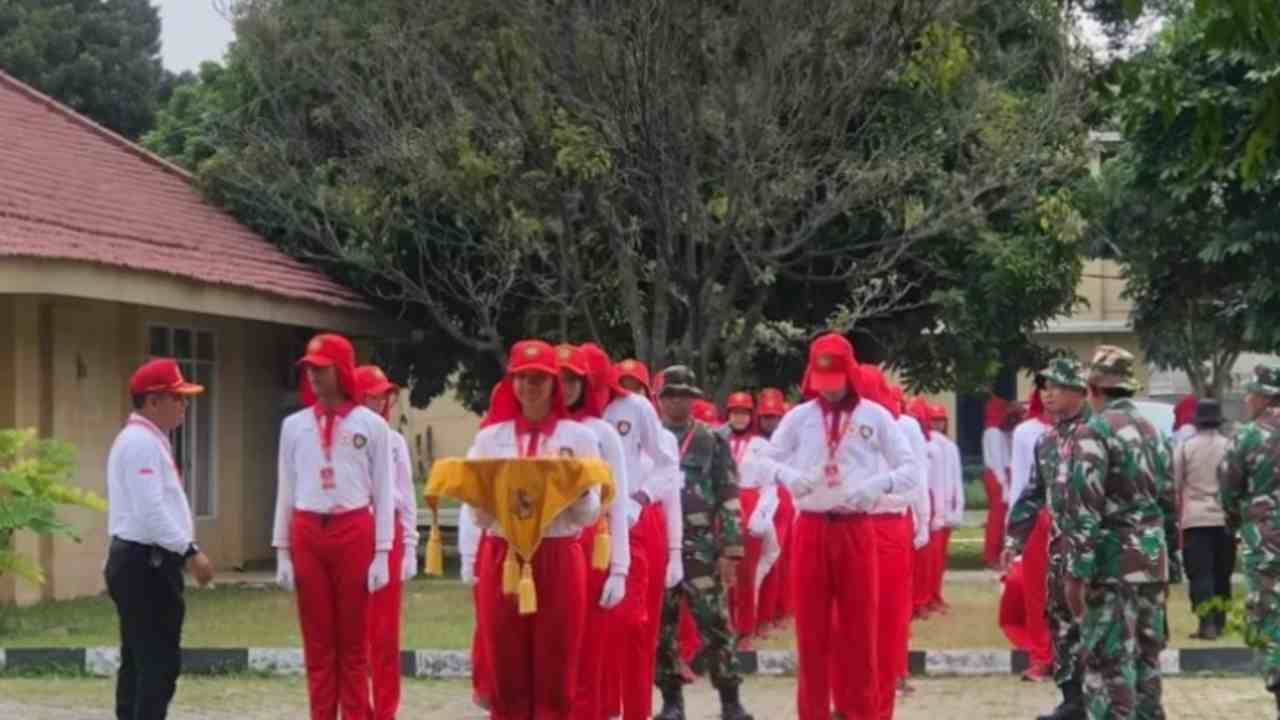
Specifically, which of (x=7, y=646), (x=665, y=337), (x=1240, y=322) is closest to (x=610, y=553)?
(x=7, y=646)

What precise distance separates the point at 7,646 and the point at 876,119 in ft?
36.0

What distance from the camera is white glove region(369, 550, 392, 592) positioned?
10.9 meters

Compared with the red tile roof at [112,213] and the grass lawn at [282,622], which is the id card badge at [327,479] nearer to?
the grass lawn at [282,622]

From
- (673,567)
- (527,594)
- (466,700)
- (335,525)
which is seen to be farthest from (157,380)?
(466,700)

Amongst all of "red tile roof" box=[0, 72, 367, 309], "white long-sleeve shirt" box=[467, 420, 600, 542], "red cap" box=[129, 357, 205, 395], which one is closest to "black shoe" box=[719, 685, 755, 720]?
"white long-sleeve shirt" box=[467, 420, 600, 542]

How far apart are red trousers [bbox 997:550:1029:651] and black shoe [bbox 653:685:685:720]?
2.35 metres

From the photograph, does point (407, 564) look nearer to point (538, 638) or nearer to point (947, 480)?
point (538, 638)

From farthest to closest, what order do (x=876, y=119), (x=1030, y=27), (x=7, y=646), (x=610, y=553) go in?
(x=1030, y=27), (x=876, y=119), (x=7, y=646), (x=610, y=553)

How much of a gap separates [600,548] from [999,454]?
12546mm

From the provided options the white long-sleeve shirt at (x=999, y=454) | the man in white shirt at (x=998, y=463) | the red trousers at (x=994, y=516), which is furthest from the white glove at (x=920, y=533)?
the white long-sleeve shirt at (x=999, y=454)

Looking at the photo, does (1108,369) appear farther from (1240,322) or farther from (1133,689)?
(1240,322)

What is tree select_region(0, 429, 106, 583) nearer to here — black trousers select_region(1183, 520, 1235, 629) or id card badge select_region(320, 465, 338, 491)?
id card badge select_region(320, 465, 338, 491)

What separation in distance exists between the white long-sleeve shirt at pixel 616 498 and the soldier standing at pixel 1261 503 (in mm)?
3280

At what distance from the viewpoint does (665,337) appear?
21797mm
